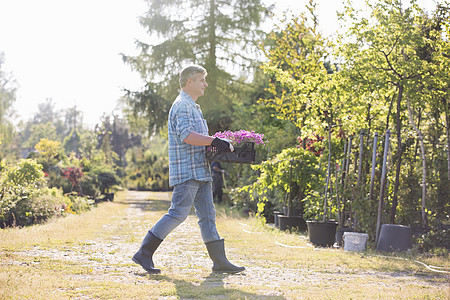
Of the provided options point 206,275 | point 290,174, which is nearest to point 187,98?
point 206,275

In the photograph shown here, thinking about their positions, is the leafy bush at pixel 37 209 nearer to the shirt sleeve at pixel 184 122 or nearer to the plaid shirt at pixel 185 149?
the plaid shirt at pixel 185 149

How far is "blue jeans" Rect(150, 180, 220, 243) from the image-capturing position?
14.6ft

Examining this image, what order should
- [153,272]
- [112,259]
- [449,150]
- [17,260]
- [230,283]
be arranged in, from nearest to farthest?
[230,283], [153,272], [17,260], [112,259], [449,150]

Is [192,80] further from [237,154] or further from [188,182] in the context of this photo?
[188,182]

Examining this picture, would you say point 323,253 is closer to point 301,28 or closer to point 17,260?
point 17,260

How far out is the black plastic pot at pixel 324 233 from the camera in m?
7.29

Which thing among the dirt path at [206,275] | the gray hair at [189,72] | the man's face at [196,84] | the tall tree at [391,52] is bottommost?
the dirt path at [206,275]

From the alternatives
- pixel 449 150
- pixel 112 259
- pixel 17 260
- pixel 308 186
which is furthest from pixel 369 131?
pixel 17 260

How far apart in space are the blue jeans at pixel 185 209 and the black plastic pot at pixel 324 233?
121 inches

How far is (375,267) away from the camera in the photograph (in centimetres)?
527

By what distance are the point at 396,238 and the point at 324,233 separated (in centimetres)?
110

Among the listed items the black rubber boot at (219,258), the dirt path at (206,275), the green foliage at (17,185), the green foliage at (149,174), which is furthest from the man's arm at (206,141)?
the green foliage at (149,174)

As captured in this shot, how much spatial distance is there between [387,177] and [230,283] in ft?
13.3

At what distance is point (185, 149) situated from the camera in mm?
4527
